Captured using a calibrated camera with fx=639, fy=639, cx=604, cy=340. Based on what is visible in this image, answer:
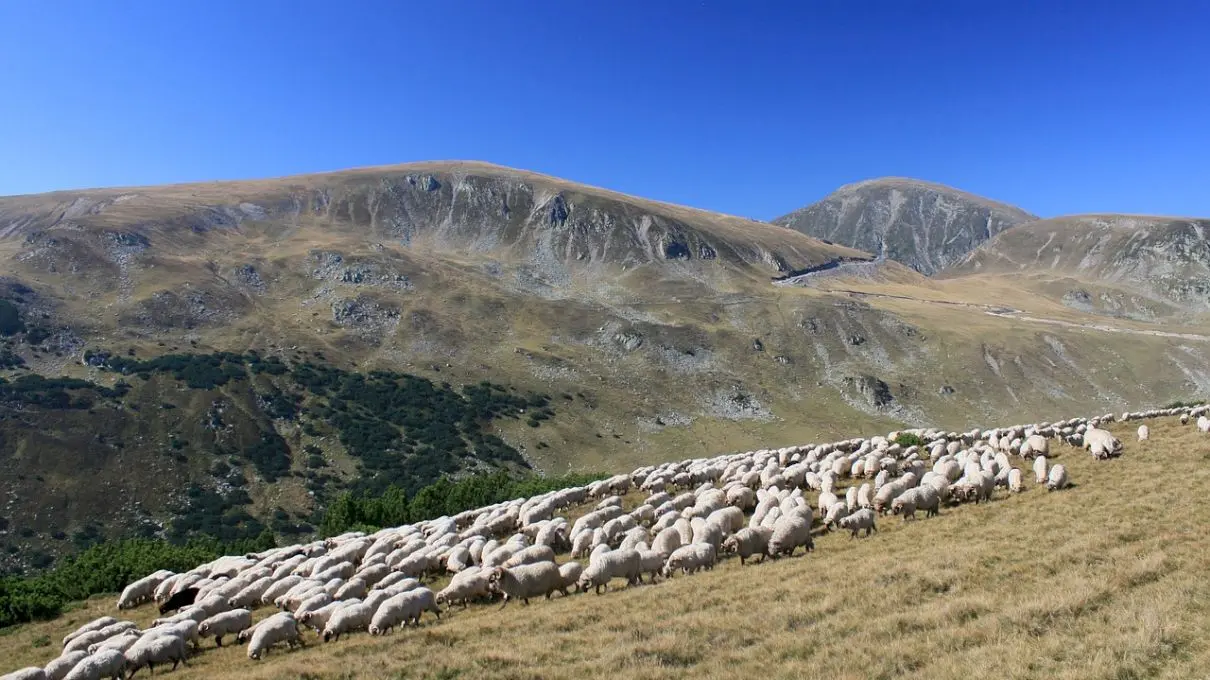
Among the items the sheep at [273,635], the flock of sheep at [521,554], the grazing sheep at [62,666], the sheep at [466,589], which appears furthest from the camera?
the sheep at [466,589]

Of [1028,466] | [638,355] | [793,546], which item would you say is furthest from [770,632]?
[638,355]

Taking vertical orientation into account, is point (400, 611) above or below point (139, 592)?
above

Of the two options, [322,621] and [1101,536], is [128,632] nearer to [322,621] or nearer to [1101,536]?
[322,621]

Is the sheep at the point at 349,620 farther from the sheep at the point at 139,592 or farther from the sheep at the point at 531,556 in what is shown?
the sheep at the point at 139,592

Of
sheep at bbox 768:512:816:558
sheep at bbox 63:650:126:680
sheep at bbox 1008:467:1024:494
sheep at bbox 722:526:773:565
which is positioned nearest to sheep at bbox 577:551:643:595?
sheep at bbox 722:526:773:565

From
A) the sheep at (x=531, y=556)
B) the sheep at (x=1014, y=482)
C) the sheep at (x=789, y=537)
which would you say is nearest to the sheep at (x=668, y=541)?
the sheep at (x=789, y=537)

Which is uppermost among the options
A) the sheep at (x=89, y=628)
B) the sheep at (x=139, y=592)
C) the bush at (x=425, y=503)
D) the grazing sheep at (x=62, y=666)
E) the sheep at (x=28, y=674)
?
the sheep at (x=28, y=674)

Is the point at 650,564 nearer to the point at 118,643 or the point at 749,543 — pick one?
the point at 749,543

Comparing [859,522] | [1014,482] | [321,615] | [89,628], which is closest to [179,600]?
[89,628]

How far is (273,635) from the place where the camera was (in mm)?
18875

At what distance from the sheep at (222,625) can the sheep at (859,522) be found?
71.9ft

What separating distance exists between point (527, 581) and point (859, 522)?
13.0m

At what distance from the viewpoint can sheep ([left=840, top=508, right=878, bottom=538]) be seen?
24.9 m

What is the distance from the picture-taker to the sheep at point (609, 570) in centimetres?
2172
